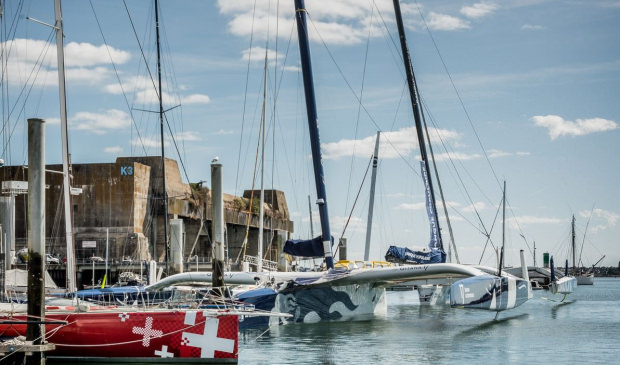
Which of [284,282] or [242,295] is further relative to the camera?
[284,282]

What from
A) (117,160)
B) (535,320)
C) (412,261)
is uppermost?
(117,160)

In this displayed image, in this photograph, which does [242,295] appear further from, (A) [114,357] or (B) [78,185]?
(B) [78,185]

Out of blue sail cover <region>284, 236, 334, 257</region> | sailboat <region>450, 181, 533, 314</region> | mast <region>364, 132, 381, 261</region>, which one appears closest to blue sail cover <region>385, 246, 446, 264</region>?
sailboat <region>450, 181, 533, 314</region>

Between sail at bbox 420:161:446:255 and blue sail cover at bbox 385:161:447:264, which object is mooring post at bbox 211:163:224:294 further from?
sail at bbox 420:161:446:255

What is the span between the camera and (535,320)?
32.3 meters

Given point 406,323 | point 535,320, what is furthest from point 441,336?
point 535,320

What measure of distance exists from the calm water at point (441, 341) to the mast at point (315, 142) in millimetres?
3013

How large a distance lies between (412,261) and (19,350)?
65.1ft

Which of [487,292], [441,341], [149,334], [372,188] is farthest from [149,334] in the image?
[372,188]

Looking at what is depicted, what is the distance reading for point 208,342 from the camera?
17.0 meters

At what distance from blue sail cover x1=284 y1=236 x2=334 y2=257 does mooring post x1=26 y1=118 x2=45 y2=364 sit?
12983 mm

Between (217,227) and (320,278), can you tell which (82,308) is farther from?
(320,278)

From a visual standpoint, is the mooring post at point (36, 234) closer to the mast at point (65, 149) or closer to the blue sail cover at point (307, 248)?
the mast at point (65, 149)

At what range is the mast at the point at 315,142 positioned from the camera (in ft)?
89.2
